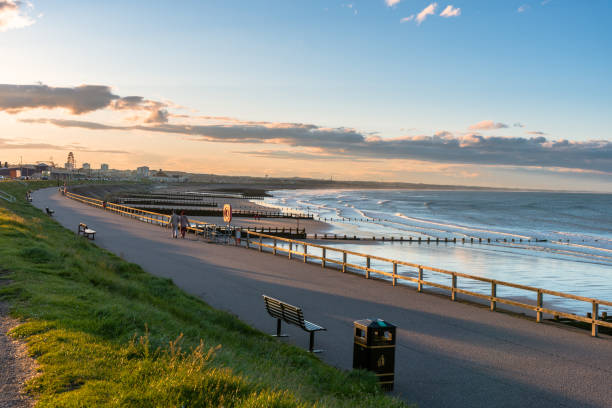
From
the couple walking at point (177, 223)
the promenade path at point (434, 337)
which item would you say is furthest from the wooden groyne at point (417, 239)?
the promenade path at point (434, 337)

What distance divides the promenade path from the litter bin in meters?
0.32

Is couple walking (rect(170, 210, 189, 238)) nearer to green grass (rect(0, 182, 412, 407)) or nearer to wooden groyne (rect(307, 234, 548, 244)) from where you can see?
green grass (rect(0, 182, 412, 407))

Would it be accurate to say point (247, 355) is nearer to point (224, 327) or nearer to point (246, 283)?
point (224, 327)

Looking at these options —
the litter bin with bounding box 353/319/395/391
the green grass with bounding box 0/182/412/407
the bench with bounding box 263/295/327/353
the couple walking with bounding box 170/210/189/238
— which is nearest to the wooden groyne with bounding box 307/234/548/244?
the couple walking with bounding box 170/210/189/238

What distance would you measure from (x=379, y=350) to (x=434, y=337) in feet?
10.8

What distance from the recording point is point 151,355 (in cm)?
684

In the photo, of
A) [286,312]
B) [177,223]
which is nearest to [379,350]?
[286,312]

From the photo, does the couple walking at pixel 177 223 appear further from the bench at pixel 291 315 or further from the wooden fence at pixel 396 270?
the bench at pixel 291 315

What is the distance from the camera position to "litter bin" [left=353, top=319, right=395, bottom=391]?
314 inches

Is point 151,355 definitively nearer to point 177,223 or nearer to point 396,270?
point 396,270

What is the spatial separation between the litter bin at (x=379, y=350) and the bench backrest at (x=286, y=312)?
4.86ft

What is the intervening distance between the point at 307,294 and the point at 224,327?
4685mm

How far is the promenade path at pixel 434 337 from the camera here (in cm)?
791

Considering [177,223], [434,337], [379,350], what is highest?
[379,350]
